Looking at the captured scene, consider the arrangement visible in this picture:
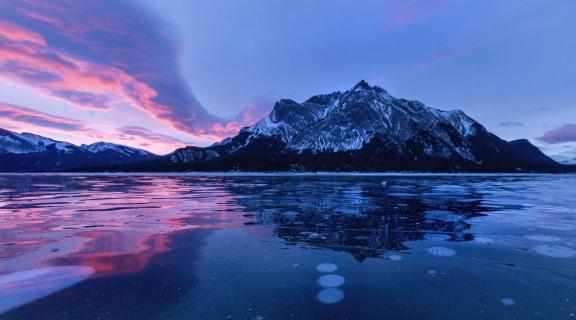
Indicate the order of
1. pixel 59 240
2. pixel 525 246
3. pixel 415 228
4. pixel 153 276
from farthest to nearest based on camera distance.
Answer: pixel 415 228 → pixel 59 240 → pixel 525 246 → pixel 153 276

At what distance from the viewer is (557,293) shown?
7523mm

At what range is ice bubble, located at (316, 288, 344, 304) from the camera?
23.9 ft

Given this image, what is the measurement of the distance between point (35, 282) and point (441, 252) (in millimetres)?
11960

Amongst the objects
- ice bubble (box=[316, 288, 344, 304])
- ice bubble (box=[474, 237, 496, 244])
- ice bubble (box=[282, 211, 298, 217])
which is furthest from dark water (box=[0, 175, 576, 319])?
ice bubble (box=[282, 211, 298, 217])

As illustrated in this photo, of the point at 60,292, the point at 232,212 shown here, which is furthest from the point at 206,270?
the point at 232,212

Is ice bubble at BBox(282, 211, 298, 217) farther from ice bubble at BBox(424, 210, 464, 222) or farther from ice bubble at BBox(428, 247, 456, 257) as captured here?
ice bubble at BBox(428, 247, 456, 257)

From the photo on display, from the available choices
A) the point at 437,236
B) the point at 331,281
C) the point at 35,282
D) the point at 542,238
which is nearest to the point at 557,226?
the point at 542,238

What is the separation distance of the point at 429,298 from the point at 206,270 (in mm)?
5783

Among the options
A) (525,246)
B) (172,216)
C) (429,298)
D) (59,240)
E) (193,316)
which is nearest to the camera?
(193,316)

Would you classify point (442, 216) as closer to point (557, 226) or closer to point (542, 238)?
point (557, 226)

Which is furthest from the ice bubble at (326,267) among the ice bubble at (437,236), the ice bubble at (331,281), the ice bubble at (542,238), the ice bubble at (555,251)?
the ice bubble at (542,238)

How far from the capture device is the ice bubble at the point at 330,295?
23.9ft

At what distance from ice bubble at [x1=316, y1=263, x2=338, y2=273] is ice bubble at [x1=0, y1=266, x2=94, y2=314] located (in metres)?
6.29

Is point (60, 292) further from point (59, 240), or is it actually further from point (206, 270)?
point (59, 240)
